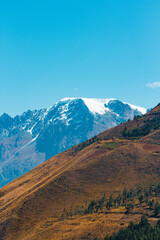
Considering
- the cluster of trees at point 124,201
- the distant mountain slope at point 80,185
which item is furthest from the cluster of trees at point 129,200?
the distant mountain slope at point 80,185

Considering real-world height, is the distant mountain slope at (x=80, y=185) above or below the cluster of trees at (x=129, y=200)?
Answer: above

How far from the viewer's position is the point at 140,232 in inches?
3595

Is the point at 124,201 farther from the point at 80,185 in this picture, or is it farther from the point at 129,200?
the point at 80,185

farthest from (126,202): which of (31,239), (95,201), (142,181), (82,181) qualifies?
(31,239)

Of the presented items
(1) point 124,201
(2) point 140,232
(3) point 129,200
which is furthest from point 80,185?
(2) point 140,232

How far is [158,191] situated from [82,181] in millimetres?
46221

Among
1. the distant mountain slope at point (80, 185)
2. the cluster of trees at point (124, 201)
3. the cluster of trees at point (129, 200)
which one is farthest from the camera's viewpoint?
the distant mountain slope at point (80, 185)

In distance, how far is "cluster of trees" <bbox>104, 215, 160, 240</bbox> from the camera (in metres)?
87.8

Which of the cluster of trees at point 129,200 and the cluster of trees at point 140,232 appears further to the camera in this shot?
the cluster of trees at point 129,200

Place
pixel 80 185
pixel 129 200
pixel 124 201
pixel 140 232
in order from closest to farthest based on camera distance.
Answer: pixel 140 232 < pixel 124 201 < pixel 129 200 < pixel 80 185

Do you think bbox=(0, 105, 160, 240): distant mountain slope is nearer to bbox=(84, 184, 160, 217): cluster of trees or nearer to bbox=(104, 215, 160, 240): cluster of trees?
bbox=(84, 184, 160, 217): cluster of trees

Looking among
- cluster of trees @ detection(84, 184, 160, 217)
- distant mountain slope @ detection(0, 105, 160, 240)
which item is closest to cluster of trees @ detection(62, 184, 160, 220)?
cluster of trees @ detection(84, 184, 160, 217)

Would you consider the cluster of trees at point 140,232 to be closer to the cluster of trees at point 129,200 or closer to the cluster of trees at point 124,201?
the cluster of trees at point 129,200

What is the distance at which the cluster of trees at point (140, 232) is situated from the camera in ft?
288
